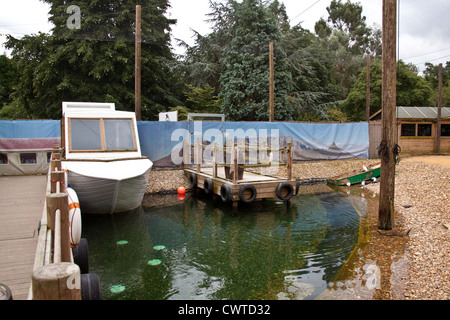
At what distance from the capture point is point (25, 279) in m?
3.79

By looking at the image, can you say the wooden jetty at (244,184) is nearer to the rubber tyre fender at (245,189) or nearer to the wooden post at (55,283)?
the rubber tyre fender at (245,189)

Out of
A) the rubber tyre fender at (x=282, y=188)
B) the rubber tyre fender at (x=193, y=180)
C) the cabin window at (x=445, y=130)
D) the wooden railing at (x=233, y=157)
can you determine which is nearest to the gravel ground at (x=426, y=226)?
the rubber tyre fender at (x=282, y=188)

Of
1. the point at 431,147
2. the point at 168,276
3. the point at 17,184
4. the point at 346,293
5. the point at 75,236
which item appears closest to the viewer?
the point at 346,293

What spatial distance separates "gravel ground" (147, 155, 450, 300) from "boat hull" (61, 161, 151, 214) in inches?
124

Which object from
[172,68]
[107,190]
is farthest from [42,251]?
[172,68]

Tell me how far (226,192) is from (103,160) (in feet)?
11.7

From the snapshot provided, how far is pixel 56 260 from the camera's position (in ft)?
9.48

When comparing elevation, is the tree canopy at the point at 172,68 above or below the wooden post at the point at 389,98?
above

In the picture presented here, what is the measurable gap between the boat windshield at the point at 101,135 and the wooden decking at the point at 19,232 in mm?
1589

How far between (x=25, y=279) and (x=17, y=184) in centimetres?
714

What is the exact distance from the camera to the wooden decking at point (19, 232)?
3798mm

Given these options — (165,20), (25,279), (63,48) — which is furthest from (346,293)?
(165,20)

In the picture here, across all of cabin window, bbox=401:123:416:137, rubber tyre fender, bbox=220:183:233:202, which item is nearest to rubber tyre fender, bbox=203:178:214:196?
rubber tyre fender, bbox=220:183:233:202
